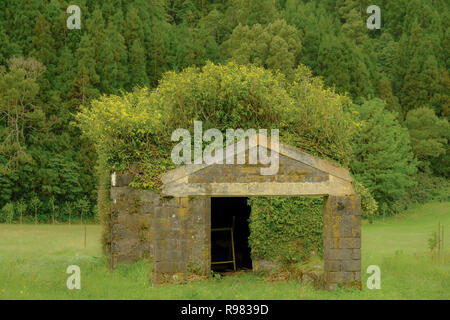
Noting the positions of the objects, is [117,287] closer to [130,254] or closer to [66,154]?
[130,254]

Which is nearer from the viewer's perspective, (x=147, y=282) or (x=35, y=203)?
(x=147, y=282)

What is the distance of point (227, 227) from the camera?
2297 centimetres

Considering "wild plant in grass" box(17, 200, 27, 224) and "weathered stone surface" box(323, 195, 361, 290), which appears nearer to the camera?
"weathered stone surface" box(323, 195, 361, 290)

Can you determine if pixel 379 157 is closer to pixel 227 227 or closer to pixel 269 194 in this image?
pixel 227 227

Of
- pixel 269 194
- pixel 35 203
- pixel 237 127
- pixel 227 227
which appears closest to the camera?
pixel 269 194

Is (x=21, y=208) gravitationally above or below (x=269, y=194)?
below

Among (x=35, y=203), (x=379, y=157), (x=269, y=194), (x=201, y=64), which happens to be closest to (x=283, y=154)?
(x=269, y=194)

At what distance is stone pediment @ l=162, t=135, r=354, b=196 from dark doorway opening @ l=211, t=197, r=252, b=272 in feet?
23.4

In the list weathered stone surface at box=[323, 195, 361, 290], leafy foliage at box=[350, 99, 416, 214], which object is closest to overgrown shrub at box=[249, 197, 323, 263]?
weathered stone surface at box=[323, 195, 361, 290]

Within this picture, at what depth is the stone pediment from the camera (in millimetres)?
15594

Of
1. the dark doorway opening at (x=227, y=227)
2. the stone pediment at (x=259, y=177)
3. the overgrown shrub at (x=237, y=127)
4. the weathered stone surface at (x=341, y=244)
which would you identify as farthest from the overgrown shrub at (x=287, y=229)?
the stone pediment at (x=259, y=177)

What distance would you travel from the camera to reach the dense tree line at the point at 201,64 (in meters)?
44.8

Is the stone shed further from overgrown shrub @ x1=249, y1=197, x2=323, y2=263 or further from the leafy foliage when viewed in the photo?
the leafy foliage

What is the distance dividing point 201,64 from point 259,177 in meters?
42.1
